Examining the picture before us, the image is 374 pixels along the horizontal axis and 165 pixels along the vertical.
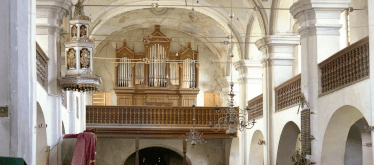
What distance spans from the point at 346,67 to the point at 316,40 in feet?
5.52

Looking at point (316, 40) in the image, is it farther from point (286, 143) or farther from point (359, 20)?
point (286, 143)

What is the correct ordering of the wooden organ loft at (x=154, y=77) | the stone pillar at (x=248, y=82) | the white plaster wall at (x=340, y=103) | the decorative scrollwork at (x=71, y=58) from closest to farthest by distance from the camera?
the white plaster wall at (x=340, y=103) → the decorative scrollwork at (x=71, y=58) → the stone pillar at (x=248, y=82) → the wooden organ loft at (x=154, y=77)

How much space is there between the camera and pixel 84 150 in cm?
1055

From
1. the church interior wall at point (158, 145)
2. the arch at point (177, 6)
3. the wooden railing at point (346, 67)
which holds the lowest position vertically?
the church interior wall at point (158, 145)

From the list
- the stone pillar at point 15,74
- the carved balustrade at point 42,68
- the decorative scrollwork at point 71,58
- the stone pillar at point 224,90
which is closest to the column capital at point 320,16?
the decorative scrollwork at point 71,58

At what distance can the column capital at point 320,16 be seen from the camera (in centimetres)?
1150

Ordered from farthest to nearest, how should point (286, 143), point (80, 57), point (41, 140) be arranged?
point (286, 143)
point (80, 57)
point (41, 140)

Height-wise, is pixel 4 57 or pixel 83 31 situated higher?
pixel 83 31

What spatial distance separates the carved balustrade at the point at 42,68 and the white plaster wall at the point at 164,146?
415 inches

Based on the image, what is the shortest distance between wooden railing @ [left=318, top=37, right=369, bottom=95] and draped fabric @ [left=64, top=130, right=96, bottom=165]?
5220 mm

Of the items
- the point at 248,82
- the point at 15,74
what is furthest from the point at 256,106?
the point at 15,74

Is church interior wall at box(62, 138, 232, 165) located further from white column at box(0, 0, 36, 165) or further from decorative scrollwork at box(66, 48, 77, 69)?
white column at box(0, 0, 36, 165)

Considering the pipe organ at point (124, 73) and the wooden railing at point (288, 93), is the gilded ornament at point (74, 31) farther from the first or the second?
the pipe organ at point (124, 73)

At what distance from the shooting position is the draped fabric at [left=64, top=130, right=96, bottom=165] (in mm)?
10393
